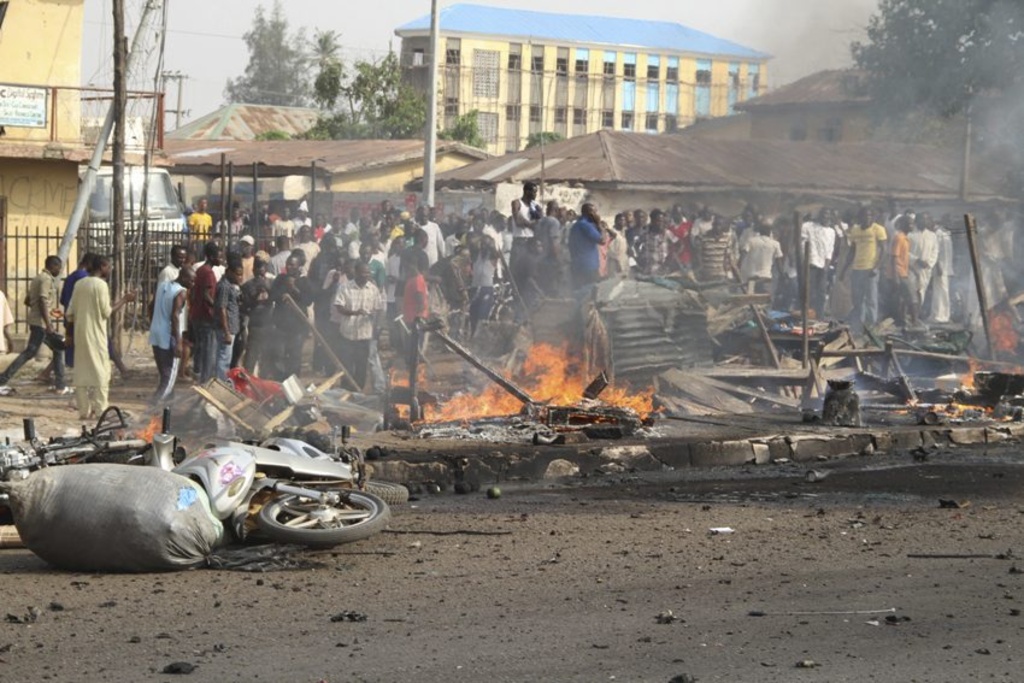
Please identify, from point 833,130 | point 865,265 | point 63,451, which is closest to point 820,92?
point 833,130

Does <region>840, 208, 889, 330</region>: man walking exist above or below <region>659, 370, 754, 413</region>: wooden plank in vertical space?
above

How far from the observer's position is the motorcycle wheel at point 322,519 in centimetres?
818

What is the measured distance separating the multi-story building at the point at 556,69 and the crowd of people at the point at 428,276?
4444cm

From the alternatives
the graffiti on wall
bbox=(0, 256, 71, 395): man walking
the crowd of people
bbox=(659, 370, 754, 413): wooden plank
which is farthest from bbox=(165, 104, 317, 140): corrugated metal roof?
bbox=(659, 370, 754, 413): wooden plank

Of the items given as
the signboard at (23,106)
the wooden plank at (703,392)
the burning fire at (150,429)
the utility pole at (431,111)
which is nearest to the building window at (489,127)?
the utility pole at (431,111)

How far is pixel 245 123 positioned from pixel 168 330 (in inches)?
1937

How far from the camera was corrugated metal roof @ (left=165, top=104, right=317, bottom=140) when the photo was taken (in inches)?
2400

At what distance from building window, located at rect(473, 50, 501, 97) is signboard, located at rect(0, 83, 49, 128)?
5029 centimetres

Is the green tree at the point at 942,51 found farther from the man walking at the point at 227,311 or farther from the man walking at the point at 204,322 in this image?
the man walking at the point at 204,322

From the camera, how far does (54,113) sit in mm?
23109

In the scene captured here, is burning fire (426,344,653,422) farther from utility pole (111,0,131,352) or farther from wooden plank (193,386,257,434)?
utility pole (111,0,131,352)

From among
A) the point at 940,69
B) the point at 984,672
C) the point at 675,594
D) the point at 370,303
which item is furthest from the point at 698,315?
the point at 940,69

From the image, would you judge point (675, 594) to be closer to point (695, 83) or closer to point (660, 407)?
point (660, 407)

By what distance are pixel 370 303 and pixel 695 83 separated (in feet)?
167
